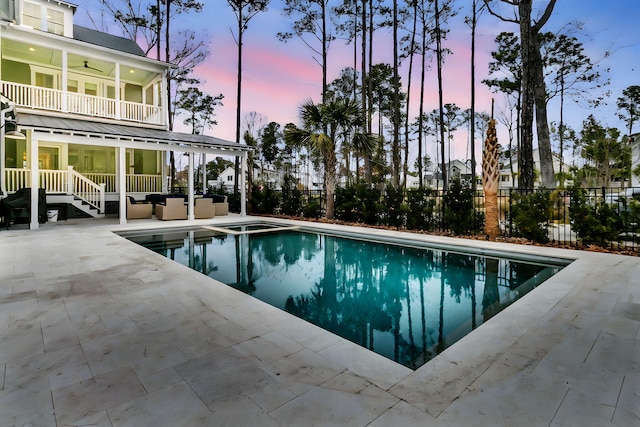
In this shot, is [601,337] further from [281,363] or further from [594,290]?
[281,363]

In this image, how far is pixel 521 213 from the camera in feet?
25.3

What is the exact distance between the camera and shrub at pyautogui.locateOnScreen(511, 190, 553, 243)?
7465 millimetres

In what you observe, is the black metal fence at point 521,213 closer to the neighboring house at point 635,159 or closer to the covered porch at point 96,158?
the covered porch at point 96,158

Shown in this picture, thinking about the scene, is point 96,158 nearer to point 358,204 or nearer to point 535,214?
point 358,204

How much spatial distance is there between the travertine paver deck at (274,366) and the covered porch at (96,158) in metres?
7.86

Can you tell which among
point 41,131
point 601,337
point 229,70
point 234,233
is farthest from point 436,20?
point 601,337

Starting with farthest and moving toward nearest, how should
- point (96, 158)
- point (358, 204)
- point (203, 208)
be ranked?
point (96, 158)
point (203, 208)
point (358, 204)

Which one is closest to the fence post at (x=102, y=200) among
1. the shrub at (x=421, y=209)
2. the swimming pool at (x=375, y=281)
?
the swimming pool at (x=375, y=281)

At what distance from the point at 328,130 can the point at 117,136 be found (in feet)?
22.9

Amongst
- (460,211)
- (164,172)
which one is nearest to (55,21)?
(164,172)

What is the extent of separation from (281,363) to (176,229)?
919 cm

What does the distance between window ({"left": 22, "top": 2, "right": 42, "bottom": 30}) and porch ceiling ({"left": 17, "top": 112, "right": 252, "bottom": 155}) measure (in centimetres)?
483

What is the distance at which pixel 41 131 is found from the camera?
31.9 ft

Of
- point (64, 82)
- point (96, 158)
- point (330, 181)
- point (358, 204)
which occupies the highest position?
point (64, 82)
